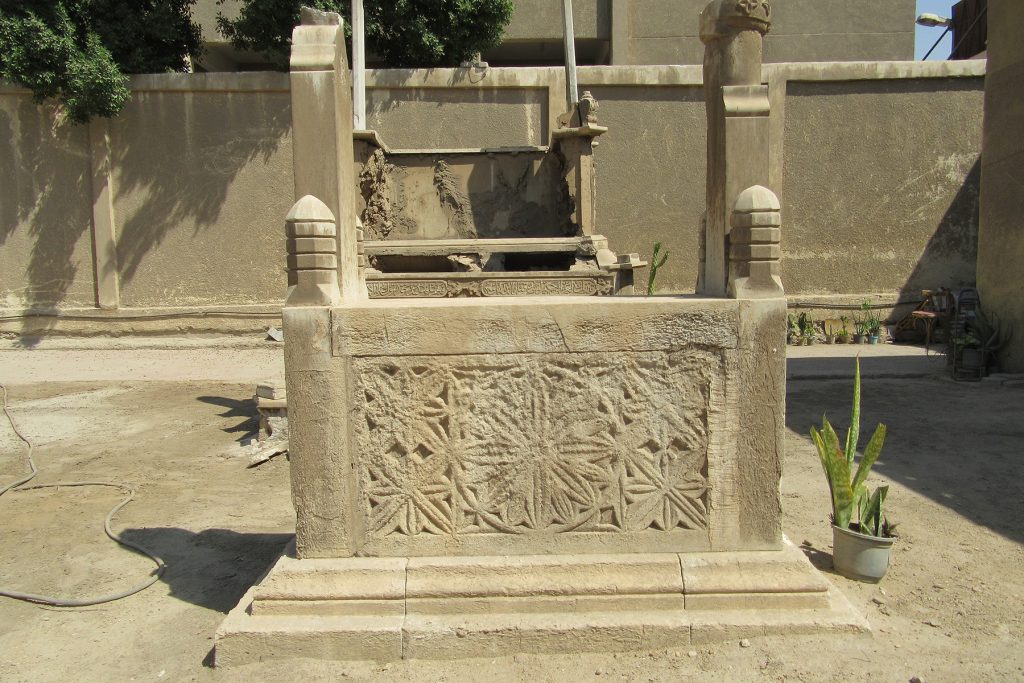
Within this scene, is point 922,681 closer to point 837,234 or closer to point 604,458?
point 604,458

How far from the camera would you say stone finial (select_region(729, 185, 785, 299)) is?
2.72m

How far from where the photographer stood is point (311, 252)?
267cm

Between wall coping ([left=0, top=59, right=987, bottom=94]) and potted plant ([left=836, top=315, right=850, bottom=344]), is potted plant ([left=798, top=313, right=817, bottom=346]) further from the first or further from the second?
wall coping ([left=0, top=59, right=987, bottom=94])

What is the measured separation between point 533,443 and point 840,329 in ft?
30.0

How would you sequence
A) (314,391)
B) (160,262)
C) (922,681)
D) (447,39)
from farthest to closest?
(447,39) < (160,262) < (314,391) < (922,681)

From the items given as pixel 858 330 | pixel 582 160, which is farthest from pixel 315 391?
pixel 858 330

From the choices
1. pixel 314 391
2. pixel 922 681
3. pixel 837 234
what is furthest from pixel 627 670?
pixel 837 234

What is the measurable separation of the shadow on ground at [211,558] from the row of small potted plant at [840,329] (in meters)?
8.43

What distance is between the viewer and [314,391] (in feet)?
8.84

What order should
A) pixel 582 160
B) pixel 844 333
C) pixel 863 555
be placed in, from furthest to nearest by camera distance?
pixel 844 333
pixel 582 160
pixel 863 555

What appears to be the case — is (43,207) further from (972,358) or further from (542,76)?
(972,358)

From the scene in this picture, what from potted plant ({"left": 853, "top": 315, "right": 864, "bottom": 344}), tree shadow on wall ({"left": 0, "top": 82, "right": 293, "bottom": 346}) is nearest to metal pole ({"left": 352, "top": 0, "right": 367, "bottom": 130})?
tree shadow on wall ({"left": 0, "top": 82, "right": 293, "bottom": 346})

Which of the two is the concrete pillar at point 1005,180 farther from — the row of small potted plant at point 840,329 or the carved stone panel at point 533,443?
the carved stone panel at point 533,443

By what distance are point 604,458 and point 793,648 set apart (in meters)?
0.91
